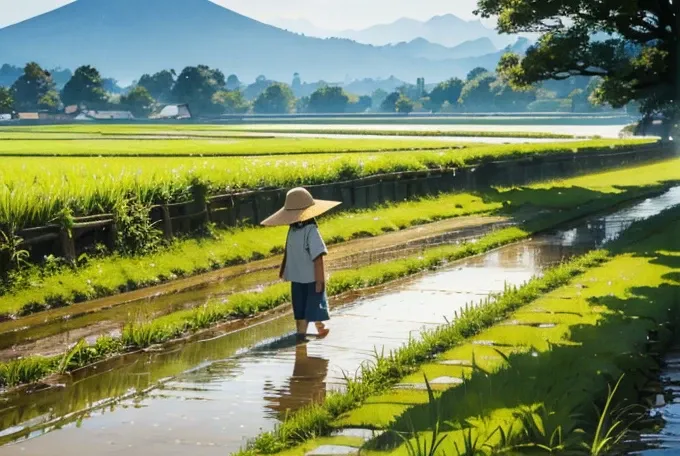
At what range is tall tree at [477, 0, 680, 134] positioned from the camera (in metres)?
33.8

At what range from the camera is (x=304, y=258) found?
12.4m

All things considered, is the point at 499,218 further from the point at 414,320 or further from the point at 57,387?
the point at 57,387

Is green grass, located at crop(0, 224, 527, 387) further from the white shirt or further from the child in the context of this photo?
the white shirt

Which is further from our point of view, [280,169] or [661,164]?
[661,164]

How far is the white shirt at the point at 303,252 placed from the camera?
1233 cm

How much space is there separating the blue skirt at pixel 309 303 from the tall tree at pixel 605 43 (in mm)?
22445

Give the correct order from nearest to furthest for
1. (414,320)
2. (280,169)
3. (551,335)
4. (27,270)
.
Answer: (551,335)
(414,320)
(27,270)
(280,169)

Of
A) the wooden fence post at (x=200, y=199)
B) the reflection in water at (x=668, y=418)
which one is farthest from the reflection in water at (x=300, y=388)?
the wooden fence post at (x=200, y=199)

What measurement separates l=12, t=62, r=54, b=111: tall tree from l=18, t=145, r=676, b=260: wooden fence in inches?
6270

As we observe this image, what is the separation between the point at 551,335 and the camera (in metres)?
11.5

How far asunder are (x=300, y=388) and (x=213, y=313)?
14.4 ft

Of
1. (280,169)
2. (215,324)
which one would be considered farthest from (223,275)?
(280,169)

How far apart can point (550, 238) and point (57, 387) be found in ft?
48.8

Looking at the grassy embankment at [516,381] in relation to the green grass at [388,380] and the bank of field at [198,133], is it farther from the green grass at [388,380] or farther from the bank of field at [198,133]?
the bank of field at [198,133]
